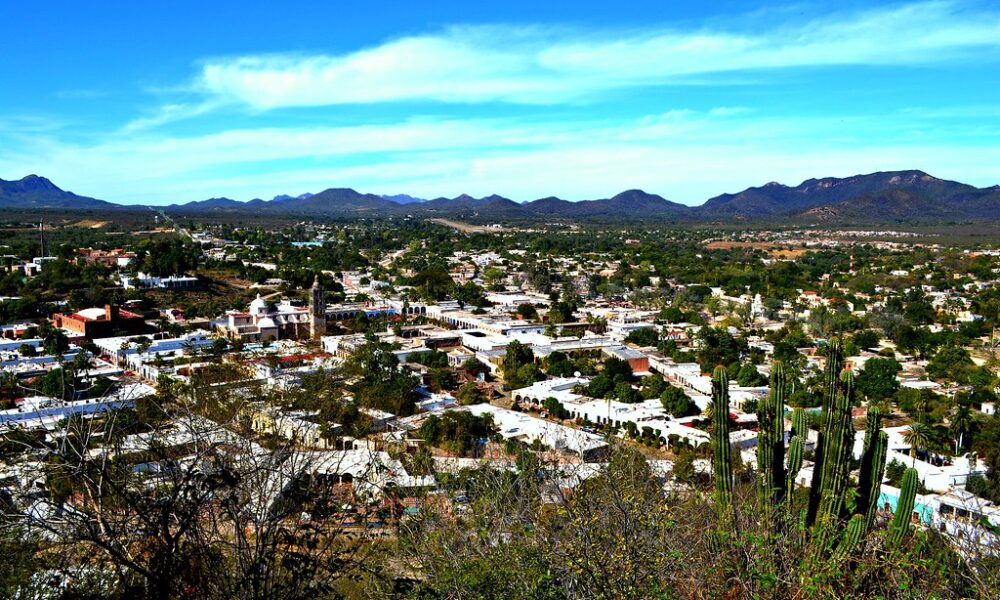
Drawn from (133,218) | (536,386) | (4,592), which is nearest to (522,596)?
(4,592)

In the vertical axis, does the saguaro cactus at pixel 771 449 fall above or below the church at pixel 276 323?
above

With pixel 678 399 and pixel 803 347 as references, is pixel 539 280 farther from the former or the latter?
pixel 678 399

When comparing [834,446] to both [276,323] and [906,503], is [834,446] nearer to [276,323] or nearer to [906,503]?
[906,503]

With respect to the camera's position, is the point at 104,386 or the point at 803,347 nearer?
the point at 104,386

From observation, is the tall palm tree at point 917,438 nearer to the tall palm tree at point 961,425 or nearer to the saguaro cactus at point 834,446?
the tall palm tree at point 961,425

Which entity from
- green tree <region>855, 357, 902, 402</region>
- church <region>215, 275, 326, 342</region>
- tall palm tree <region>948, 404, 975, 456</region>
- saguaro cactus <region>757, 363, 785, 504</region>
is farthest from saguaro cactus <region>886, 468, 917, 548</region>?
church <region>215, 275, 326, 342</region>

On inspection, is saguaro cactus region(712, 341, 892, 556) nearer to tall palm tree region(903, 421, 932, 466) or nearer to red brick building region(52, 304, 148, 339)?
tall palm tree region(903, 421, 932, 466)

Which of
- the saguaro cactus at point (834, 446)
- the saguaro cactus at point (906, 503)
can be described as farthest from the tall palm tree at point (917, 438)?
the saguaro cactus at point (906, 503)
